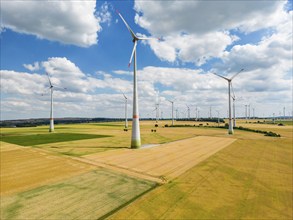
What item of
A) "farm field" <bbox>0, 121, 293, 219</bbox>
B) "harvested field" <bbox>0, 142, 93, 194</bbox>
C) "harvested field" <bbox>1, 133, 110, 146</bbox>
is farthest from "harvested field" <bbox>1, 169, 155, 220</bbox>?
"harvested field" <bbox>1, 133, 110, 146</bbox>

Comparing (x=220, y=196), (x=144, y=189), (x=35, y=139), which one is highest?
(x=35, y=139)

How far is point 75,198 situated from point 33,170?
12.1m

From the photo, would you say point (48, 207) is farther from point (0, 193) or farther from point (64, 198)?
point (0, 193)

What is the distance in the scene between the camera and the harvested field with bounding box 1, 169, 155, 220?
47.4 feet

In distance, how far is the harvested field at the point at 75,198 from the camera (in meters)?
14.5

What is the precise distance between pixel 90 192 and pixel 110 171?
266 inches

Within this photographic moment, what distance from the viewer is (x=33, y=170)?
25719 millimetres

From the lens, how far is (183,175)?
935 inches

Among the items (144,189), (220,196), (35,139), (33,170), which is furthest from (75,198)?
(35,139)

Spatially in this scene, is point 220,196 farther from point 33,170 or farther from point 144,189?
point 33,170

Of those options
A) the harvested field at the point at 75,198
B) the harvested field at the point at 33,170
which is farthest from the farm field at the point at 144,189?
the harvested field at the point at 33,170

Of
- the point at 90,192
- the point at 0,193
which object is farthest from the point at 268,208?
Answer: the point at 0,193

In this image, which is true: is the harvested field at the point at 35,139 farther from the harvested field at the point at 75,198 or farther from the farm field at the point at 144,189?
the harvested field at the point at 75,198

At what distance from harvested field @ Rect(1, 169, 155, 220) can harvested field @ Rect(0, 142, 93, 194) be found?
2092 millimetres
